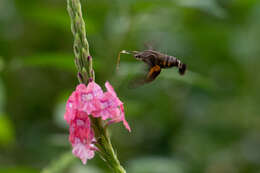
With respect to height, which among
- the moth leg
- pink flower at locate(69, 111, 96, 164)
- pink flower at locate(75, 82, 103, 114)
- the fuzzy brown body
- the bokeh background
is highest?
the fuzzy brown body

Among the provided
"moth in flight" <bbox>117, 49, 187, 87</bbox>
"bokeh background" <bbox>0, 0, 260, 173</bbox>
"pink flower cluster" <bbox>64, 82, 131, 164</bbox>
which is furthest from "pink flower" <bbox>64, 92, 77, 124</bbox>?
"bokeh background" <bbox>0, 0, 260, 173</bbox>

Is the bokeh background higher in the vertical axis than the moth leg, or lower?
lower

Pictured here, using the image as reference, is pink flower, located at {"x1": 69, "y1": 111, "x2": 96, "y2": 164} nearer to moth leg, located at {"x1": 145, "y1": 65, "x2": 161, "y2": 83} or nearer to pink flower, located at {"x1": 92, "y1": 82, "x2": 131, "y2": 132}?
pink flower, located at {"x1": 92, "y1": 82, "x2": 131, "y2": 132}

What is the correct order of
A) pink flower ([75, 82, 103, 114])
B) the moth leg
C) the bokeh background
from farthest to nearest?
the bokeh background → the moth leg → pink flower ([75, 82, 103, 114])

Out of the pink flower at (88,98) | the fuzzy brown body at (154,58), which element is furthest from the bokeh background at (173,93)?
the pink flower at (88,98)

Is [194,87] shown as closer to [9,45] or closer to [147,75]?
[9,45]

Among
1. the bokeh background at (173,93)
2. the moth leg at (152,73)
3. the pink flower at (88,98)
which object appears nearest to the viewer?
the pink flower at (88,98)

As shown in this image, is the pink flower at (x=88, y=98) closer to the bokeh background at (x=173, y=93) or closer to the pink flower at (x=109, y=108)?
the pink flower at (x=109, y=108)
